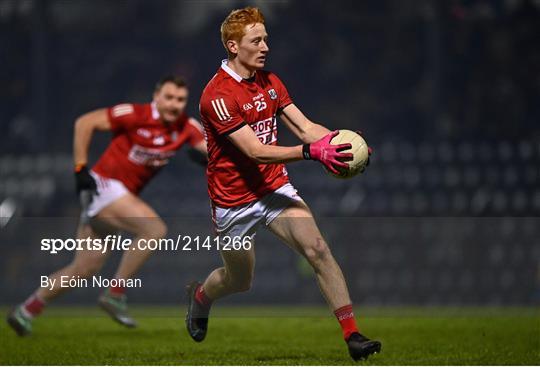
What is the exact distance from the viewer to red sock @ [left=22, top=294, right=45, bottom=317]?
33.4ft

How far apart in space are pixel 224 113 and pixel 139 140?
350 cm

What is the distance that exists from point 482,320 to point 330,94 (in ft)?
27.6

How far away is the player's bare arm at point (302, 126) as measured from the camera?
779cm

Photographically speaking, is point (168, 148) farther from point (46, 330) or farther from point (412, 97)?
point (412, 97)

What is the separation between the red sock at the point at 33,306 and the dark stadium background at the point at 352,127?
3938 millimetres

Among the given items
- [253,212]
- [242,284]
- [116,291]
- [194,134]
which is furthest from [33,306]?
[253,212]

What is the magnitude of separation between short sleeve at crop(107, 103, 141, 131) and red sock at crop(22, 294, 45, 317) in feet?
5.37

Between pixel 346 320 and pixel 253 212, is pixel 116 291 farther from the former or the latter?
pixel 346 320

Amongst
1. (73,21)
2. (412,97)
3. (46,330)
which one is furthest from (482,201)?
(73,21)

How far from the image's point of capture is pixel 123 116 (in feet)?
35.3

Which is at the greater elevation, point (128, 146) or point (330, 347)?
point (128, 146)

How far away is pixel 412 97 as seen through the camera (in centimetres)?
1878

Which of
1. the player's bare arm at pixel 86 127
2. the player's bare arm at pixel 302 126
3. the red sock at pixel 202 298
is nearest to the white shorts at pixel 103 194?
the player's bare arm at pixel 86 127

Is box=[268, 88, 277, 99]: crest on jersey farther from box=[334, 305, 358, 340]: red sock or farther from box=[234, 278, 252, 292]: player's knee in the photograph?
box=[334, 305, 358, 340]: red sock
